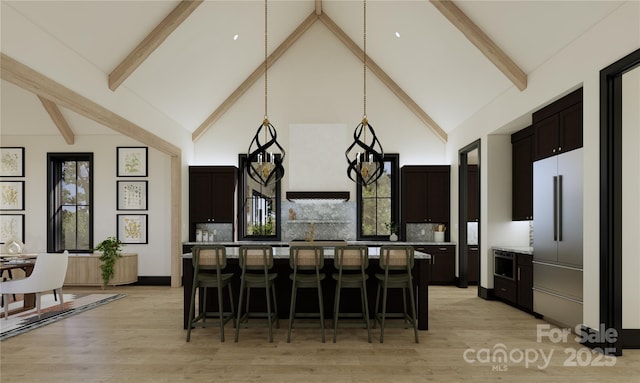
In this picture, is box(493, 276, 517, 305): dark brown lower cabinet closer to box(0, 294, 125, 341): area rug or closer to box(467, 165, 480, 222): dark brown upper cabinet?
box(467, 165, 480, 222): dark brown upper cabinet

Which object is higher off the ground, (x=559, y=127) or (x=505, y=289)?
(x=559, y=127)

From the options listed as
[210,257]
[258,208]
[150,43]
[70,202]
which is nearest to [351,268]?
[210,257]

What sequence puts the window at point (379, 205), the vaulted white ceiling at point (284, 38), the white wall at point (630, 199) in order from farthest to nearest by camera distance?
the window at point (379, 205) < the vaulted white ceiling at point (284, 38) < the white wall at point (630, 199)

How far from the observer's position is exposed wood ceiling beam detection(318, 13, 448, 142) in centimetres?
849

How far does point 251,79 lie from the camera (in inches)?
340

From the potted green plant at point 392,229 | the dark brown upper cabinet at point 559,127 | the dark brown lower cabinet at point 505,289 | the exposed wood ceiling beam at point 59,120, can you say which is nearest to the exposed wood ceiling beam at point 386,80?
the potted green plant at point 392,229

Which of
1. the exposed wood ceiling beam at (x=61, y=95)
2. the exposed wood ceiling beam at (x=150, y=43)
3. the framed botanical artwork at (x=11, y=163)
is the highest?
the exposed wood ceiling beam at (x=150, y=43)

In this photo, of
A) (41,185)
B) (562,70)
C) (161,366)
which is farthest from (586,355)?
(41,185)

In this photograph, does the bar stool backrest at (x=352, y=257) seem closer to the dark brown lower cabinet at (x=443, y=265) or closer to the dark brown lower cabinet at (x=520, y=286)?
the dark brown lower cabinet at (x=520, y=286)

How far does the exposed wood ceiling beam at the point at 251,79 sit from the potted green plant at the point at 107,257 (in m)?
2.72

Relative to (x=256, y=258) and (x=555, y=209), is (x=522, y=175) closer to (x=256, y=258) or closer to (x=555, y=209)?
(x=555, y=209)

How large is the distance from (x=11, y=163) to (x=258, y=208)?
5110 mm

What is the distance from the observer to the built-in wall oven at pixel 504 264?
19.9ft

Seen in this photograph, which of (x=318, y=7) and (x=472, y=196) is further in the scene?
(x=472, y=196)
